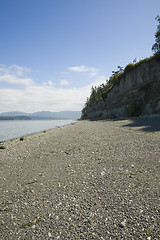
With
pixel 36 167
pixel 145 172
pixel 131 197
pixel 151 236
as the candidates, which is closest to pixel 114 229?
pixel 151 236

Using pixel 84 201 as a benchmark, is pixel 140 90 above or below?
above

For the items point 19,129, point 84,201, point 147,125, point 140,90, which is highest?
point 140,90

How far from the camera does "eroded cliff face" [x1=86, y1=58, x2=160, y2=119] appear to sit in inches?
2018

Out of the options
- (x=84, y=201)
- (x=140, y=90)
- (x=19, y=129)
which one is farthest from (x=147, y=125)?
(x=19, y=129)

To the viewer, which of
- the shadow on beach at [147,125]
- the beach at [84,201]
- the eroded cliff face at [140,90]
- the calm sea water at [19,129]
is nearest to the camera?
the beach at [84,201]

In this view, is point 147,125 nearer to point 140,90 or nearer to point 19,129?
point 140,90

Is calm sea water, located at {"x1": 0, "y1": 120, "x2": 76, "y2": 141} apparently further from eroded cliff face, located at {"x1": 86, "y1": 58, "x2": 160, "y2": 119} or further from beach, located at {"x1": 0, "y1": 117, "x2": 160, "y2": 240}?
eroded cliff face, located at {"x1": 86, "y1": 58, "x2": 160, "y2": 119}

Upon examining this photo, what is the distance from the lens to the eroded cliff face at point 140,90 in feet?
168

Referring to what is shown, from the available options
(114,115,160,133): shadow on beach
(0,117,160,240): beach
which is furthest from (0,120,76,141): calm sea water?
(114,115,160,133): shadow on beach

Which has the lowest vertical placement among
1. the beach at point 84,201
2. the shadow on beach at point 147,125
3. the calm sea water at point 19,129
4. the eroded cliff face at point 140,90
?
the calm sea water at point 19,129

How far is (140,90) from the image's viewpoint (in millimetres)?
58938

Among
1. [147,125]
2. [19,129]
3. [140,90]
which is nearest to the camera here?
[147,125]

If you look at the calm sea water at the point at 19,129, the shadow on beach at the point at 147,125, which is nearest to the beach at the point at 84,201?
the shadow on beach at the point at 147,125

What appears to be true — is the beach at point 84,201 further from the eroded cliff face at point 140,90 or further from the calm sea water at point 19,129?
the eroded cliff face at point 140,90
